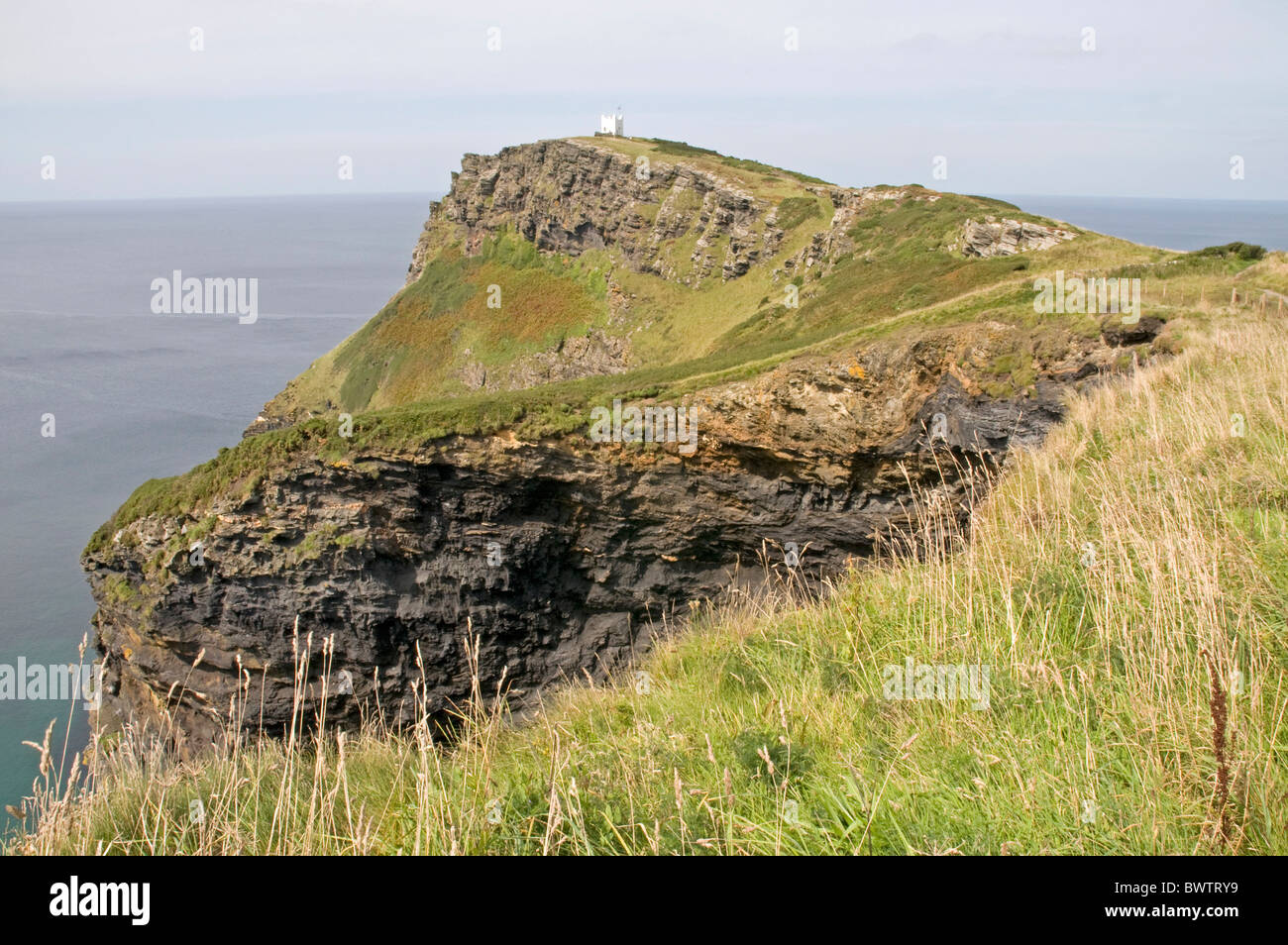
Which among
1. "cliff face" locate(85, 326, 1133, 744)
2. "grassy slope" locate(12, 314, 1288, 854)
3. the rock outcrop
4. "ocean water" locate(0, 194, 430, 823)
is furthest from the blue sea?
the rock outcrop

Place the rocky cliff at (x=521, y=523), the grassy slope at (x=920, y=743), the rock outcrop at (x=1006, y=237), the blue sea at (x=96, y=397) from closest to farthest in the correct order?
1. the grassy slope at (x=920, y=743)
2. the rocky cliff at (x=521, y=523)
3. the rock outcrop at (x=1006, y=237)
4. the blue sea at (x=96, y=397)

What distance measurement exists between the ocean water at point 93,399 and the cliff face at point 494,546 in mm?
Answer: 11315

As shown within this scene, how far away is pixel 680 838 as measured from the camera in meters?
3.41

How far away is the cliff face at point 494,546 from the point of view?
2300 cm

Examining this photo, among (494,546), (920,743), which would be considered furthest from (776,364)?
(920,743)

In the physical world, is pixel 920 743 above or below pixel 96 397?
below

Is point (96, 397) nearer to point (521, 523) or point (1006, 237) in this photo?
point (521, 523)

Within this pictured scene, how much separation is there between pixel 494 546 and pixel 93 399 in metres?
85.4

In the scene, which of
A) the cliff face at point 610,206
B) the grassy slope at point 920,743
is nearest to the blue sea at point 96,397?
the grassy slope at point 920,743

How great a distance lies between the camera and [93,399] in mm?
88562

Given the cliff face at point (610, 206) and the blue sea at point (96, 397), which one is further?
the cliff face at point (610, 206)

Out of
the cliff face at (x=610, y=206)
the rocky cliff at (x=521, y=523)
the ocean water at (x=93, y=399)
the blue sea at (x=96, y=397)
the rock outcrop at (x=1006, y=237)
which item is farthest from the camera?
the cliff face at (x=610, y=206)

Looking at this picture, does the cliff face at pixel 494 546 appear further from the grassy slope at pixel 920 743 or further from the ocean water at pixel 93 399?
the grassy slope at pixel 920 743

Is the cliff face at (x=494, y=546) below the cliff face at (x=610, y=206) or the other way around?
below
